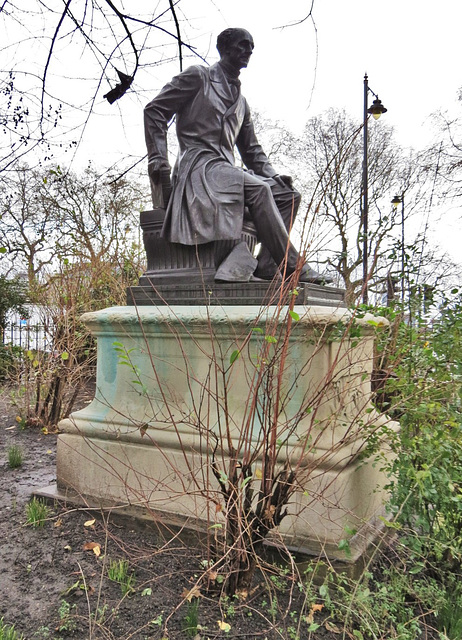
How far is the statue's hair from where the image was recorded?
12.6 ft

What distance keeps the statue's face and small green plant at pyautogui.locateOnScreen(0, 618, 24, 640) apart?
3.86 meters

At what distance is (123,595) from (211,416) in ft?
3.80

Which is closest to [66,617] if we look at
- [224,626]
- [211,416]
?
[224,626]

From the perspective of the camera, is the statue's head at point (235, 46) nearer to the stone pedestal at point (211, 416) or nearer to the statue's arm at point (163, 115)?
the statue's arm at point (163, 115)

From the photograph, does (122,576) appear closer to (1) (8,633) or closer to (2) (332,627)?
(1) (8,633)

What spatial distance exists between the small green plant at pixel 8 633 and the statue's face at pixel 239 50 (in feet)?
12.7

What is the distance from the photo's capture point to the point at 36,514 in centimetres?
322

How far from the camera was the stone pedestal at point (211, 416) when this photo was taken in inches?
109

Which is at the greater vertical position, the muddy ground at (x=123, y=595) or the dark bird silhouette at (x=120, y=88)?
the dark bird silhouette at (x=120, y=88)

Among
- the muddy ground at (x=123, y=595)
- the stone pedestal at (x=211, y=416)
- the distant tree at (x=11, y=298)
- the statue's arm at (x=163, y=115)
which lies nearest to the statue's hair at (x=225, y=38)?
the statue's arm at (x=163, y=115)

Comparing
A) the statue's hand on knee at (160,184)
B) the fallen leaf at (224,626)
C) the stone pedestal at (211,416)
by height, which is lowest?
the fallen leaf at (224,626)

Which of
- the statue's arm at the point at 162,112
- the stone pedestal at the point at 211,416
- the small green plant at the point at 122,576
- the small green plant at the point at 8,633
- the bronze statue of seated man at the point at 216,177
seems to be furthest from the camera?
the statue's arm at the point at 162,112

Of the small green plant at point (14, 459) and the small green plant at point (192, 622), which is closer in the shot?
the small green plant at point (192, 622)

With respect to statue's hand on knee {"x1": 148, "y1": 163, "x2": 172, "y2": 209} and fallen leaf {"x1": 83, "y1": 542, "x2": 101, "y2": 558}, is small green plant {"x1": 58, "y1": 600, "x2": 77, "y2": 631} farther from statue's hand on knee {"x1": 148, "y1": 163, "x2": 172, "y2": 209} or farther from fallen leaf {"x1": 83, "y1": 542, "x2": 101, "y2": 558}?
statue's hand on knee {"x1": 148, "y1": 163, "x2": 172, "y2": 209}
